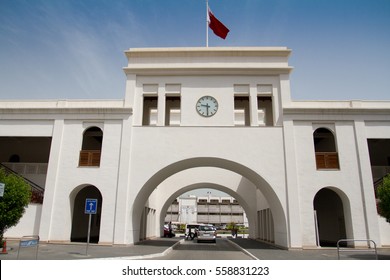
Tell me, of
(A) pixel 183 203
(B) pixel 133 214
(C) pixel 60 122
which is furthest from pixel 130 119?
(A) pixel 183 203

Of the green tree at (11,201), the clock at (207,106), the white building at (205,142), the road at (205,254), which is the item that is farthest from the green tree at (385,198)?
the green tree at (11,201)

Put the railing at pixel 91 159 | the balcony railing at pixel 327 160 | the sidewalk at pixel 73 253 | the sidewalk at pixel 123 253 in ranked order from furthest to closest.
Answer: the railing at pixel 91 159 < the balcony railing at pixel 327 160 < the sidewalk at pixel 123 253 < the sidewalk at pixel 73 253

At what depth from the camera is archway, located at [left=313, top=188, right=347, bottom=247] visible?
23891 millimetres

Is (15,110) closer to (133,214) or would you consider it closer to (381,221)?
(133,214)

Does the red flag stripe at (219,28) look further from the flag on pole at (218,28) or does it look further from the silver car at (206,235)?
the silver car at (206,235)

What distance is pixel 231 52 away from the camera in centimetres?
2086

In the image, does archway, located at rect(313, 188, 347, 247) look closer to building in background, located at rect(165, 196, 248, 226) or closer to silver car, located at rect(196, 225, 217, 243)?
silver car, located at rect(196, 225, 217, 243)

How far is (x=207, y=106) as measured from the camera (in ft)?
67.3

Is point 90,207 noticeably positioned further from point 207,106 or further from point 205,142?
point 207,106

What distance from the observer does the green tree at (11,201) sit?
1473 cm

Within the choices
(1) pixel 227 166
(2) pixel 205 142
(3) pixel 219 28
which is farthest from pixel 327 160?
(3) pixel 219 28

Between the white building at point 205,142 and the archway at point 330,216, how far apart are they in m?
4.61

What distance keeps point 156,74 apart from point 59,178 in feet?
30.1

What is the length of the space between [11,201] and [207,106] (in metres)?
12.2
